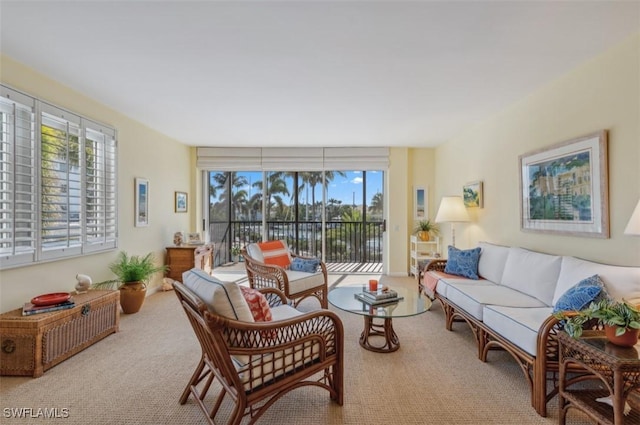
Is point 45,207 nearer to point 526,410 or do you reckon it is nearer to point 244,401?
point 244,401

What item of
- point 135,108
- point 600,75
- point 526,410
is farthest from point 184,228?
point 600,75

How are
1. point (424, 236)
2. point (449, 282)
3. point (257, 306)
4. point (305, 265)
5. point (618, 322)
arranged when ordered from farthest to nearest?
point (424, 236), point (305, 265), point (449, 282), point (257, 306), point (618, 322)

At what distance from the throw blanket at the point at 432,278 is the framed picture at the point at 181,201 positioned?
4241 millimetres

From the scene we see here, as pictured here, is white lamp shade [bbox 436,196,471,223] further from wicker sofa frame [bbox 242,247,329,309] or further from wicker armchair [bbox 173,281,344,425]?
wicker armchair [bbox 173,281,344,425]

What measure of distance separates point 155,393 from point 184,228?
147 inches

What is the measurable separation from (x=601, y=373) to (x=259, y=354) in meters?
1.77

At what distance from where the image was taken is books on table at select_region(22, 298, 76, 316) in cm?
224

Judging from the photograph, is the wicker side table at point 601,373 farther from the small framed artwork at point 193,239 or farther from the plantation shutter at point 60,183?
the small framed artwork at point 193,239

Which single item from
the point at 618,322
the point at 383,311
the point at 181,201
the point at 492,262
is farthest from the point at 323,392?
the point at 181,201

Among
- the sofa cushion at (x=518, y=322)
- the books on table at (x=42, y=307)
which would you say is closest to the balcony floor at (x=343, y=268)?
the books on table at (x=42, y=307)

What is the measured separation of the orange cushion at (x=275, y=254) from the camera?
3.89 meters

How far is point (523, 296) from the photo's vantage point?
2.58m

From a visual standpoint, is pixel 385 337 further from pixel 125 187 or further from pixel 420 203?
pixel 125 187

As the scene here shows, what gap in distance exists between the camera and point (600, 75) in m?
2.31
